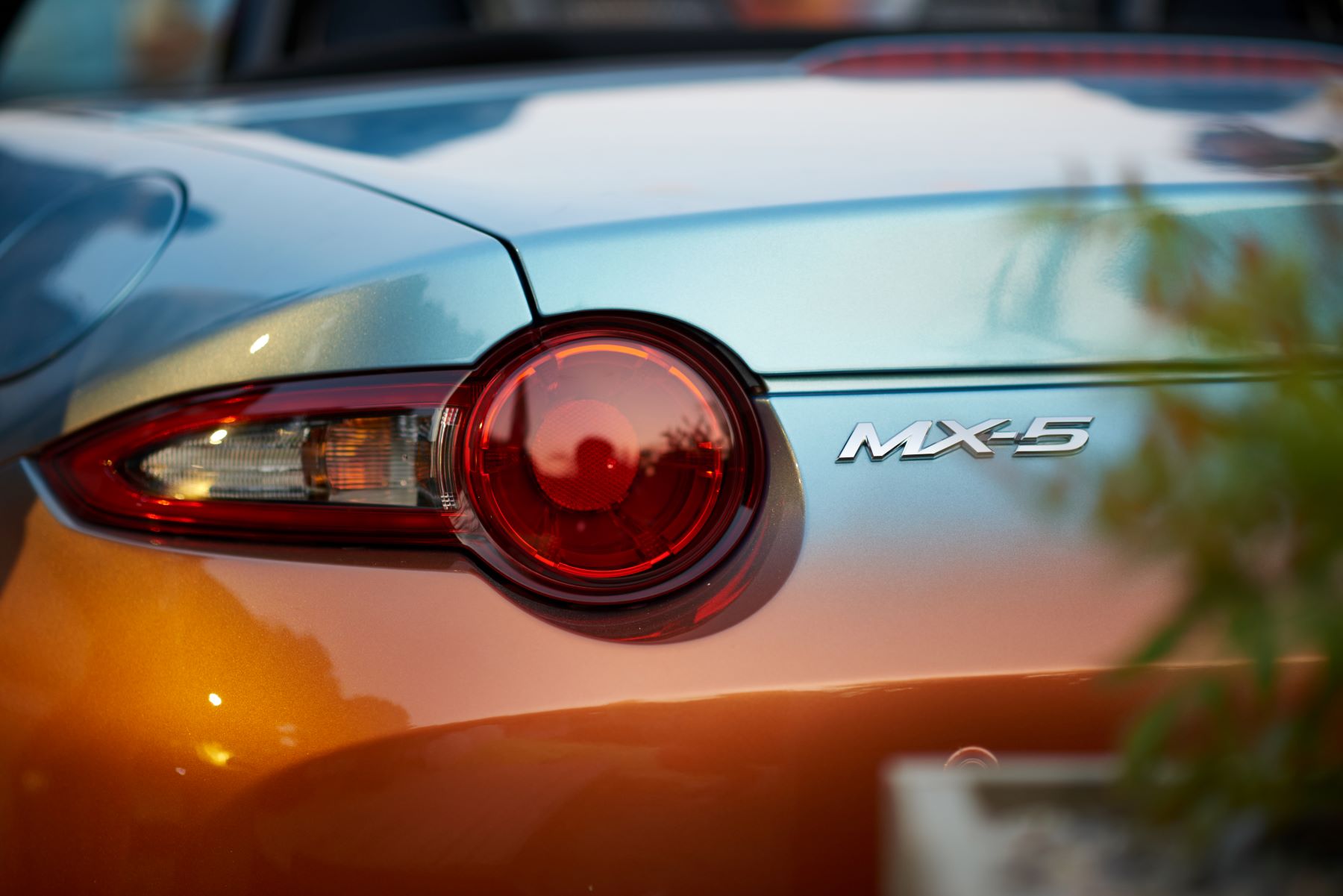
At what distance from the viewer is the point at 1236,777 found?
823 millimetres

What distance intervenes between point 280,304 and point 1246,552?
2.94 ft

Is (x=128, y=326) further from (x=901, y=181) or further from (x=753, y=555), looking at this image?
(x=901, y=181)

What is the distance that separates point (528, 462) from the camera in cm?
123

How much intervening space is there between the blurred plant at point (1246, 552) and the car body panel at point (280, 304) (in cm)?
61

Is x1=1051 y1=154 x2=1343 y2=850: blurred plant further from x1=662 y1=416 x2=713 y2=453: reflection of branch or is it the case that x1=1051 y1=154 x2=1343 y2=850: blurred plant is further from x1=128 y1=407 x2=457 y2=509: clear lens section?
x1=128 y1=407 x2=457 y2=509: clear lens section

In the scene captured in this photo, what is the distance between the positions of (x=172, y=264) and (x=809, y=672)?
80cm

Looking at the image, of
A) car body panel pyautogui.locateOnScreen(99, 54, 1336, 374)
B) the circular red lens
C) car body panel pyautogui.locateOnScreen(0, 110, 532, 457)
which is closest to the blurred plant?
car body panel pyautogui.locateOnScreen(99, 54, 1336, 374)

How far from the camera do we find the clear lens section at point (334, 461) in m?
1.26

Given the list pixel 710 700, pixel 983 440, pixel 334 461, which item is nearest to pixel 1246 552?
pixel 983 440

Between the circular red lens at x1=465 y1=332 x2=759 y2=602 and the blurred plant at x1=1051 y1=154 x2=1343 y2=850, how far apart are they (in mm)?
443

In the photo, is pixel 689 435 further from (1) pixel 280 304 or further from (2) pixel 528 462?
(1) pixel 280 304

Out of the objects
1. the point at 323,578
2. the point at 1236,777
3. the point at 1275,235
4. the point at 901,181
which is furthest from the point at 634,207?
the point at 1236,777

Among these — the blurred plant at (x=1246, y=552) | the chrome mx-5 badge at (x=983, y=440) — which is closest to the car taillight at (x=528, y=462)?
the chrome mx-5 badge at (x=983, y=440)

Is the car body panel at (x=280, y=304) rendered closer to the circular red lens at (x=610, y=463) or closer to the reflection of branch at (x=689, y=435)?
the circular red lens at (x=610, y=463)
